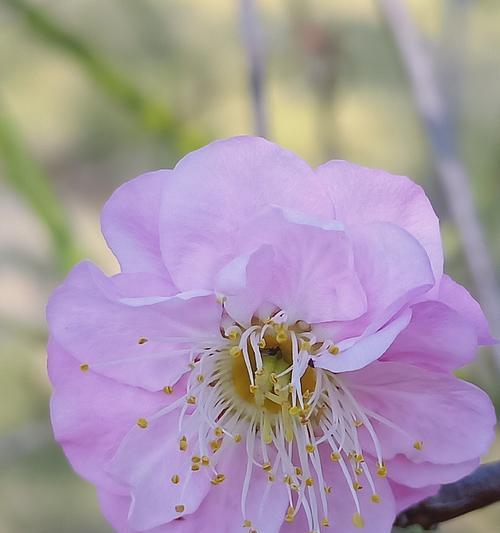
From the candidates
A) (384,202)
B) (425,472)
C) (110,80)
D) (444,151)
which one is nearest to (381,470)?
(425,472)

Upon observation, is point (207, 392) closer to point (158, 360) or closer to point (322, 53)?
point (158, 360)

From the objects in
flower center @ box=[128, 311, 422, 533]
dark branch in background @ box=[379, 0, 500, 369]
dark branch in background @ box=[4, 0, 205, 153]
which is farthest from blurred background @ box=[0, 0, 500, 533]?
flower center @ box=[128, 311, 422, 533]

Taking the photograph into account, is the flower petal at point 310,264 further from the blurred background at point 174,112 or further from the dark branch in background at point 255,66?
the blurred background at point 174,112

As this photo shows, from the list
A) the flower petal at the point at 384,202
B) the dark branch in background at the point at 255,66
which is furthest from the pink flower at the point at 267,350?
the dark branch in background at the point at 255,66

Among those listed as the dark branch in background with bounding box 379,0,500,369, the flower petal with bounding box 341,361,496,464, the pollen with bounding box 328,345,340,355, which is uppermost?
the pollen with bounding box 328,345,340,355

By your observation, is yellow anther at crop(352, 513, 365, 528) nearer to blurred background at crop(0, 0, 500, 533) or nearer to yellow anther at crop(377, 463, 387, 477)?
yellow anther at crop(377, 463, 387, 477)

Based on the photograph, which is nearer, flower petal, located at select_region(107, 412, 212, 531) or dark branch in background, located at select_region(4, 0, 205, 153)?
flower petal, located at select_region(107, 412, 212, 531)

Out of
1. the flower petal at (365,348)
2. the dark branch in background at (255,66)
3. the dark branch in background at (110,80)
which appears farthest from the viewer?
the dark branch in background at (110,80)
